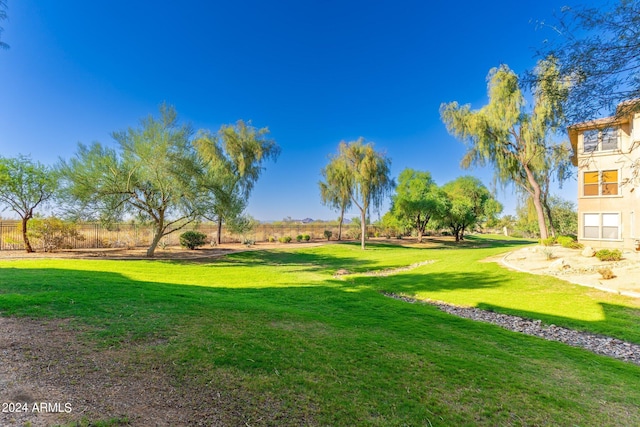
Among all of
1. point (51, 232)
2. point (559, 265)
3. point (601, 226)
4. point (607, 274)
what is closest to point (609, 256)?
point (559, 265)

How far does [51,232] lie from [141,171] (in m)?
7.39

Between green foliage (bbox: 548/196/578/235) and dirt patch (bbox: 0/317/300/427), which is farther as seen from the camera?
green foliage (bbox: 548/196/578/235)

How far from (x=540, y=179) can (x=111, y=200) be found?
28204 millimetres

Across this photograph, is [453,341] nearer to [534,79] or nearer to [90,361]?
[534,79]

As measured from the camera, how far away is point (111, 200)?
14.9 metres

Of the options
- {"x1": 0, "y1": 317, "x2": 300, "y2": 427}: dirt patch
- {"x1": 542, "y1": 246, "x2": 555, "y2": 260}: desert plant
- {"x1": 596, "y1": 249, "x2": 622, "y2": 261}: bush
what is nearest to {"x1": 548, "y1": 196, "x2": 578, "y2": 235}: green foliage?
{"x1": 542, "y1": 246, "x2": 555, "y2": 260}: desert plant

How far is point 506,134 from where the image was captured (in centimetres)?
1950

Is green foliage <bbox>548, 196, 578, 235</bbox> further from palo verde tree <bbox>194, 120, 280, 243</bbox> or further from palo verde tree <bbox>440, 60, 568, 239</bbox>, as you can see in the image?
palo verde tree <bbox>194, 120, 280, 243</bbox>

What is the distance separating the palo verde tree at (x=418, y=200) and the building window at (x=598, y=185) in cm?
1361

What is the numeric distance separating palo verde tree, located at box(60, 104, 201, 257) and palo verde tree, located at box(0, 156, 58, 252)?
8.30 ft

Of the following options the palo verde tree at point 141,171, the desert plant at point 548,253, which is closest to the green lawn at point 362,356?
the desert plant at point 548,253

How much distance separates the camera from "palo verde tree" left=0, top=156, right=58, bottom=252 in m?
15.3

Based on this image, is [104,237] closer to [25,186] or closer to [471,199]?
[25,186]

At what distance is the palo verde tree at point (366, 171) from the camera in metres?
25.5
